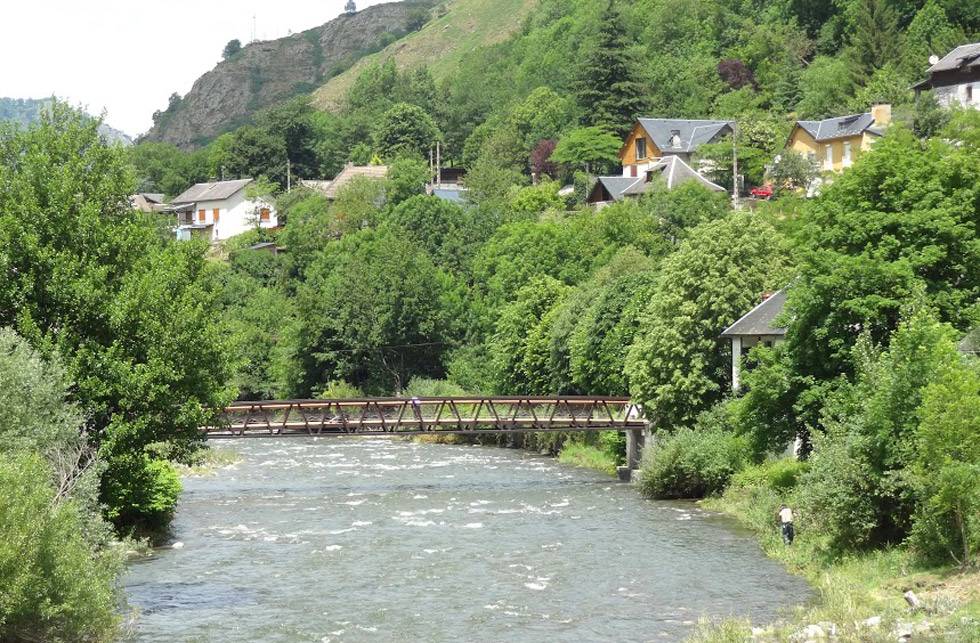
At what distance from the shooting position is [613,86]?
12769cm

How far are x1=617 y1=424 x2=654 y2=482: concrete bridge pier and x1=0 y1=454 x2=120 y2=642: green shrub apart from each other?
34186 mm

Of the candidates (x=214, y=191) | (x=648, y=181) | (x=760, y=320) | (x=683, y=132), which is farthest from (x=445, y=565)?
(x=214, y=191)

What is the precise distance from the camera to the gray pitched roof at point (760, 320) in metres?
50.7

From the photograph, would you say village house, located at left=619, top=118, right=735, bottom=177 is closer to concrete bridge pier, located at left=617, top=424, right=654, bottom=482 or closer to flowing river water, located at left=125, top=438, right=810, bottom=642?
concrete bridge pier, located at left=617, top=424, right=654, bottom=482

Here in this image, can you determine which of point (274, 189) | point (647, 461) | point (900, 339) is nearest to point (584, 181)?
point (274, 189)

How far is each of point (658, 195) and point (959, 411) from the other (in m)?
61.6

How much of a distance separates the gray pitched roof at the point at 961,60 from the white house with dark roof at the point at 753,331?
48.1m

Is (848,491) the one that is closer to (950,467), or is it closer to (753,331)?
(950,467)

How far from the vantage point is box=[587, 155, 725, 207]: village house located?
3780 inches

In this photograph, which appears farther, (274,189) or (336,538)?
(274,189)

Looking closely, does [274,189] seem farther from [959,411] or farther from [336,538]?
[959,411]

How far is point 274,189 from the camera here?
14962 cm

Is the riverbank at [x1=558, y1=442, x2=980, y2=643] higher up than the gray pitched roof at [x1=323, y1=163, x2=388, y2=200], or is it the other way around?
the gray pitched roof at [x1=323, y1=163, x2=388, y2=200]

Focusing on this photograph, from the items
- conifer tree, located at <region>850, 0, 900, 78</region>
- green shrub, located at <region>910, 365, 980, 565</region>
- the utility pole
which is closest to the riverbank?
green shrub, located at <region>910, 365, 980, 565</region>
